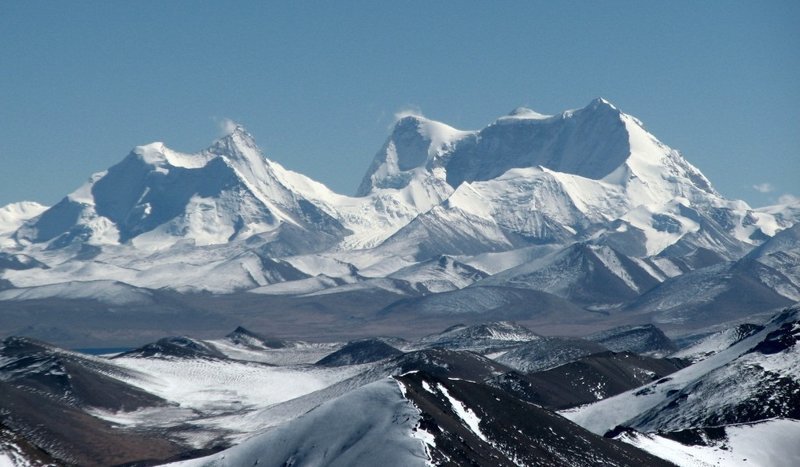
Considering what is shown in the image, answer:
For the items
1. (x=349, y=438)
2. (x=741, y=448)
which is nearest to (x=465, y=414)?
(x=349, y=438)

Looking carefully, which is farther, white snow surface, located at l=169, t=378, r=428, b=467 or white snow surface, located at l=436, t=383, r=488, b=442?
white snow surface, located at l=436, t=383, r=488, b=442

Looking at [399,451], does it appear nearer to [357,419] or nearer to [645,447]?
[357,419]

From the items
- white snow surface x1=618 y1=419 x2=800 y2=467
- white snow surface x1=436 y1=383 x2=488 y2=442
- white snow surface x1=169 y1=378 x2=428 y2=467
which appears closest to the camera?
white snow surface x1=169 y1=378 x2=428 y2=467

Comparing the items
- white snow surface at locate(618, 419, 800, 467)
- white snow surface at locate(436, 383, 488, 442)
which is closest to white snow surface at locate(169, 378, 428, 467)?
white snow surface at locate(436, 383, 488, 442)

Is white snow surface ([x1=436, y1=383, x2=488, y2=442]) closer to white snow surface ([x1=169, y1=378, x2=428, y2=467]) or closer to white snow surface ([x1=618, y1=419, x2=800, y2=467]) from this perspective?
white snow surface ([x1=169, y1=378, x2=428, y2=467])

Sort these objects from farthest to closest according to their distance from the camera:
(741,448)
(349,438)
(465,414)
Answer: (741,448) → (465,414) → (349,438)

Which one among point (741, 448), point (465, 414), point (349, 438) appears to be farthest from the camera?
point (741, 448)

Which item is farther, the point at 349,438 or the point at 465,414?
the point at 465,414

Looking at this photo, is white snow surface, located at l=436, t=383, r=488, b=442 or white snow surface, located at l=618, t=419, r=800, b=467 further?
white snow surface, located at l=618, t=419, r=800, b=467

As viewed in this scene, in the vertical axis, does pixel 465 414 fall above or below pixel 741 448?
above

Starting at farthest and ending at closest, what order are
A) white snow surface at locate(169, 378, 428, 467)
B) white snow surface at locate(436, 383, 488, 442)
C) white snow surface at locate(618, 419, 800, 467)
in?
white snow surface at locate(618, 419, 800, 467)
white snow surface at locate(436, 383, 488, 442)
white snow surface at locate(169, 378, 428, 467)

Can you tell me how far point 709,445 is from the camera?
584 ft

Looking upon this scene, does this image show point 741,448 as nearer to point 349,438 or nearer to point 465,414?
point 465,414

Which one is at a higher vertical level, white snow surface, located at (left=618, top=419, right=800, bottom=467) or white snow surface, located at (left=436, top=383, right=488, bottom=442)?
white snow surface, located at (left=436, top=383, right=488, bottom=442)
